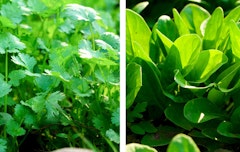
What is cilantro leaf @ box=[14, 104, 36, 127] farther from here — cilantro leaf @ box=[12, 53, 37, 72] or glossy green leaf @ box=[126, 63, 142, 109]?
glossy green leaf @ box=[126, 63, 142, 109]

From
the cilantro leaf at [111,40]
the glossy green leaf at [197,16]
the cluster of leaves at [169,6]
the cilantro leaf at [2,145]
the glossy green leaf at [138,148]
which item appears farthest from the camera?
the cluster of leaves at [169,6]

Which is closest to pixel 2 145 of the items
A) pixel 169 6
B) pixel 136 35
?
pixel 136 35

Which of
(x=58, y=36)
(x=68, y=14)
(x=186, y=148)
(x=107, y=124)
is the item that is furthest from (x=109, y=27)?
(x=186, y=148)

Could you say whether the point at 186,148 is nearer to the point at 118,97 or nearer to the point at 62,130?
the point at 118,97

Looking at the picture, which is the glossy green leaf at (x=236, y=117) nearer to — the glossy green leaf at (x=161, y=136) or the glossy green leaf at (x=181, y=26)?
the glossy green leaf at (x=161, y=136)

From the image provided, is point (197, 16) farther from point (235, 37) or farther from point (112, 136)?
point (112, 136)

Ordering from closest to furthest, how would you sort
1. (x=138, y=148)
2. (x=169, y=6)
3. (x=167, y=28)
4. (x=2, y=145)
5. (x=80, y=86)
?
(x=138, y=148) < (x=2, y=145) < (x=80, y=86) < (x=167, y=28) < (x=169, y=6)

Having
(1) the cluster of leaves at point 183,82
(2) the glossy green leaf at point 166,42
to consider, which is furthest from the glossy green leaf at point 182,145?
(2) the glossy green leaf at point 166,42
